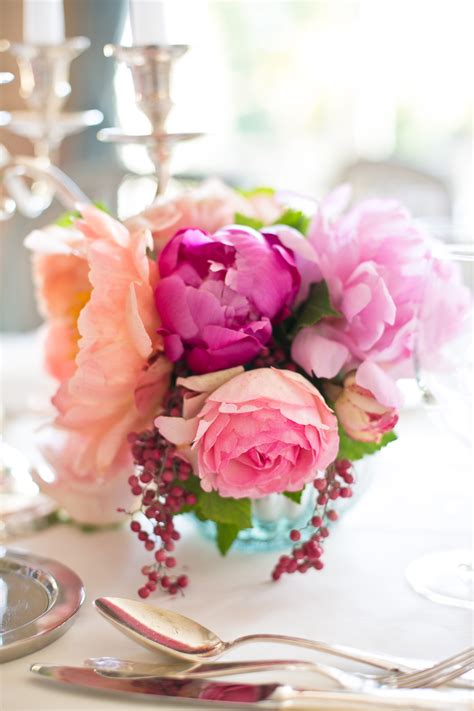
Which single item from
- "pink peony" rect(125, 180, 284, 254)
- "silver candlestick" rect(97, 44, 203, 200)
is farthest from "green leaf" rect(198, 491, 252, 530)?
"silver candlestick" rect(97, 44, 203, 200)

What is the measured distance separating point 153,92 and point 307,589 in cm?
46

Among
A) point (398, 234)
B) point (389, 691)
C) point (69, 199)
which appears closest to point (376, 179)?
point (69, 199)

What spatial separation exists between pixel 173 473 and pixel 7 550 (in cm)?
16

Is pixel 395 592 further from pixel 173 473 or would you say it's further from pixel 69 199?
pixel 69 199

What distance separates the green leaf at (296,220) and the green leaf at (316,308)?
0.08 meters

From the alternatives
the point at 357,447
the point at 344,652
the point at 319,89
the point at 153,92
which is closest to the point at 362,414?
the point at 357,447

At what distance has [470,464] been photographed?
0.69 meters

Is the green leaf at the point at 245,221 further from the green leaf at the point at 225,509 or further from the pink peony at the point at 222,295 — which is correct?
the green leaf at the point at 225,509

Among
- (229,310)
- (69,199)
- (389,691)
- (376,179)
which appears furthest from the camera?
(376,179)

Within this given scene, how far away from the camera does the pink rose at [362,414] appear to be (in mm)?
663

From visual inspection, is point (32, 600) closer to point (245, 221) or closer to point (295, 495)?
point (295, 495)

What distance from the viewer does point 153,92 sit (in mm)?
861

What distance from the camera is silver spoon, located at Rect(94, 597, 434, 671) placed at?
0.57 metres

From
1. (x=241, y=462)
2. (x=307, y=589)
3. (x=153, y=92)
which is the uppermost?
(x=153, y=92)
